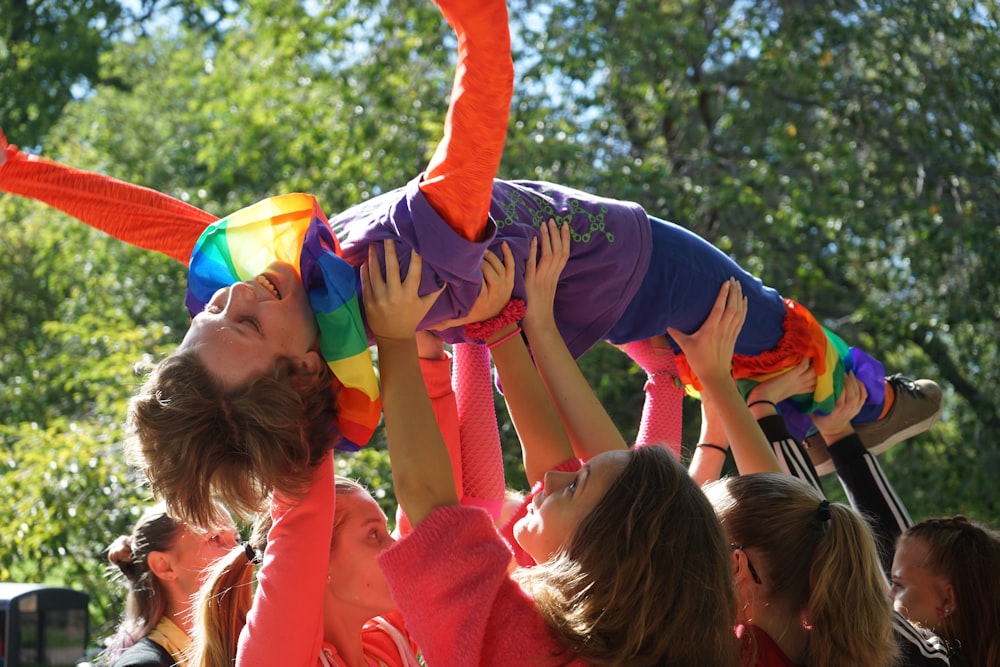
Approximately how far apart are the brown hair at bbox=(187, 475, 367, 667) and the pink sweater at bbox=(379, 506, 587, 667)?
65cm

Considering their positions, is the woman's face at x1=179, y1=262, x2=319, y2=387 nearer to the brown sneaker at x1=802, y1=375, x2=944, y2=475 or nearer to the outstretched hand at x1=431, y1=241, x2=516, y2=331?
the outstretched hand at x1=431, y1=241, x2=516, y2=331

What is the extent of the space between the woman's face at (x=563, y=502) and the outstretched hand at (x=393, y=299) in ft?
1.18

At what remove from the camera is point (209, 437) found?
1.77 meters

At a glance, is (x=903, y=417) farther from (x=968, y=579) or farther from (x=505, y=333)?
(x=505, y=333)

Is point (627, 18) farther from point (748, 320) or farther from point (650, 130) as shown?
point (748, 320)

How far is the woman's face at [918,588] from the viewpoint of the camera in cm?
231

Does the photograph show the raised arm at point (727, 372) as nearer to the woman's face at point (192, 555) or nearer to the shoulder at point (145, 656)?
the woman's face at point (192, 555)

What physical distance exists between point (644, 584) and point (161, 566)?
1.49 m

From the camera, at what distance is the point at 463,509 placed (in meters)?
1.59

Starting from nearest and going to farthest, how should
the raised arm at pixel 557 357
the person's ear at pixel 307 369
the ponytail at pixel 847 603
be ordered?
the ponytail at pixel 847 603
the person's ear at pixel 307 369
the raised arm at pixel 557 357

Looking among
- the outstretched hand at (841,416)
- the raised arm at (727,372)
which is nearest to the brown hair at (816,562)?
the raised arm at (727,372)

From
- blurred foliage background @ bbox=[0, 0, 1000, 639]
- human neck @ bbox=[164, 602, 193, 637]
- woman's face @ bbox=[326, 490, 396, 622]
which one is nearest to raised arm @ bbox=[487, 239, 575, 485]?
woman's face @ bbox=[326, 490, 396, 622]

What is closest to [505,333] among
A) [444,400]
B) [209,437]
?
[444,400]

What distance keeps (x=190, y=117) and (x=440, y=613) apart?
8076 millimetres
